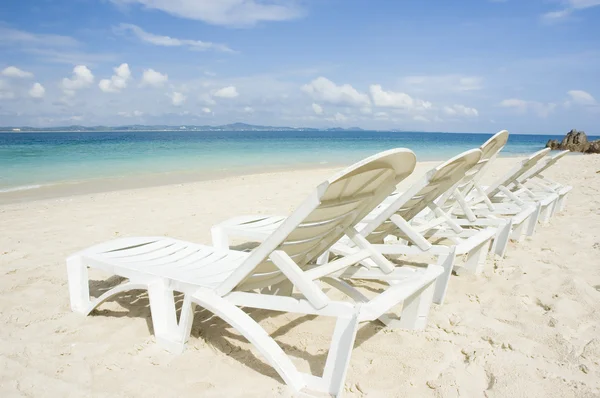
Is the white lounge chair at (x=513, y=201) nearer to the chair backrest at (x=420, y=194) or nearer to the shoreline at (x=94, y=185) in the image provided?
the chair backrest at (x=420, y=194)

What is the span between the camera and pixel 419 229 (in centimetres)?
348

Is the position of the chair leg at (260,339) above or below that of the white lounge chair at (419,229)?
below

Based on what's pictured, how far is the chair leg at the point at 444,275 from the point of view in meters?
2.96

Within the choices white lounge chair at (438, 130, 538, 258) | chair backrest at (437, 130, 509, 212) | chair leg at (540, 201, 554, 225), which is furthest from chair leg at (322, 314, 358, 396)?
chair leg at (540, 201, 554, 225)

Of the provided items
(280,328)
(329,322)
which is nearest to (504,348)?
(329,322)

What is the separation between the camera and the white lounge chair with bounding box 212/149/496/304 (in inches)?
118

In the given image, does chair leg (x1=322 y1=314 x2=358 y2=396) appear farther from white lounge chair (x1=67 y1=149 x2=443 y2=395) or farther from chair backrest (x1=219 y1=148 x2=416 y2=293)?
chair backrest (x1=219 y1=148 x2=416 y2=293)

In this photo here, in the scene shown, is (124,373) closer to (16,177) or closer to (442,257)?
(442,257)

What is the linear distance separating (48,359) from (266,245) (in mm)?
1481

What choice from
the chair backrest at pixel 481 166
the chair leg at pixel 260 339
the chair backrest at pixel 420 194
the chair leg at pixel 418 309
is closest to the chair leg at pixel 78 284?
the chair leg at pixel 260 339

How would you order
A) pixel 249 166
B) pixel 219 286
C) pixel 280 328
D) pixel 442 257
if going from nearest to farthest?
pixel 219 286 < pixel 280 328 < pixel 442 257 < pixel 249 166

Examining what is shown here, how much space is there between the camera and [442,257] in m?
2.98

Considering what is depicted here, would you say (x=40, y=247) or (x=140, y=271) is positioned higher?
(x=140, y=271)

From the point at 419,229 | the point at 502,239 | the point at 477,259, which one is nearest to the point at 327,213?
the point at 419,229
